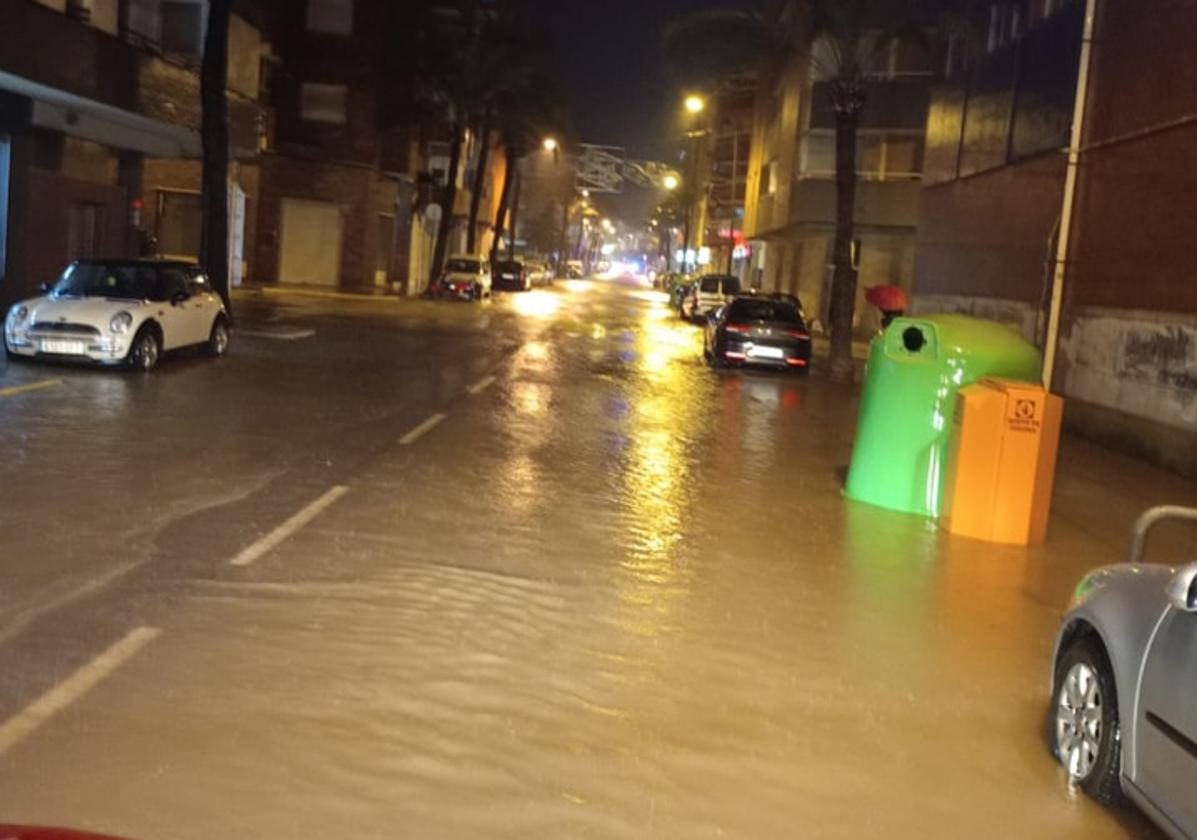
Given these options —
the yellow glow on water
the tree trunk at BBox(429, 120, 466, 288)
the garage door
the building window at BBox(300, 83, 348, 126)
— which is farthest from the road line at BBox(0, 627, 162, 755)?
the tree trunk at BBox(429, 120, 466, 288)

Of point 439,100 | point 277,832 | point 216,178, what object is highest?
point 439,100

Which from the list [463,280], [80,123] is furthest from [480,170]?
[80,123]

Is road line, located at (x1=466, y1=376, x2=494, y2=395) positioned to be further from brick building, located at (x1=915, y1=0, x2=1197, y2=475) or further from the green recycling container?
brick building, located at (x1=915, y1=0, x2=1197, y2=475)

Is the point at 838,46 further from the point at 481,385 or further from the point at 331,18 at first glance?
the point at 331,18

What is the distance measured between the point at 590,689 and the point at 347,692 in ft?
3.57

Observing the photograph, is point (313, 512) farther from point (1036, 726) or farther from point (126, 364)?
point (126, 364)

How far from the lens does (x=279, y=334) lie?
2753 cm

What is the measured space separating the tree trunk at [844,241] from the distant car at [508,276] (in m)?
40.9

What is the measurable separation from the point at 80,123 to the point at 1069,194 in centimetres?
1858

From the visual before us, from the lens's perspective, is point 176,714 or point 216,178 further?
point 216,178

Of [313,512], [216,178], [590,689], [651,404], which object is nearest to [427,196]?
[216,178]

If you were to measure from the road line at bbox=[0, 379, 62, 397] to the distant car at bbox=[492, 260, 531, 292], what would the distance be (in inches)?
2017

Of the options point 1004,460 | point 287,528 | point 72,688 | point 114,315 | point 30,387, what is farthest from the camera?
point 114,315

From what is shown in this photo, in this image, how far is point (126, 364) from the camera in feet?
58.9
